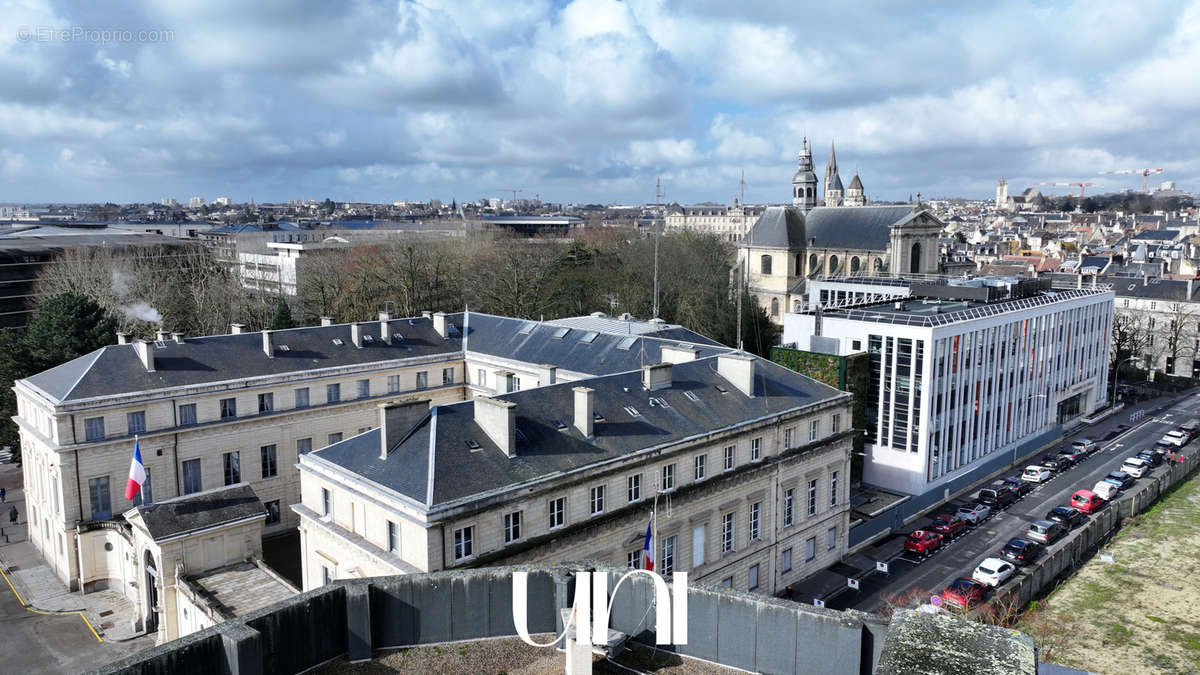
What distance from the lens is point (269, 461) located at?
4662 centimetres

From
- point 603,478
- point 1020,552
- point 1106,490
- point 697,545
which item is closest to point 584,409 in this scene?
point 603,478

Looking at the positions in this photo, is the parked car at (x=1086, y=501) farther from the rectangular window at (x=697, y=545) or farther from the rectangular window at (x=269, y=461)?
the rectangular window at (x=269, y=461)

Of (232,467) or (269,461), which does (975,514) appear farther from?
(232,467)

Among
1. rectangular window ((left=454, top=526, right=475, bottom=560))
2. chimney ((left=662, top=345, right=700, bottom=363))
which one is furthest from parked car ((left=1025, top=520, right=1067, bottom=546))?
rectangular window ((left=454, top=526, right=475, bottom=560))

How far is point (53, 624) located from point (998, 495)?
2192 inches

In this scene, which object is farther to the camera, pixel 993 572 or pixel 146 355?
pixel 146 355

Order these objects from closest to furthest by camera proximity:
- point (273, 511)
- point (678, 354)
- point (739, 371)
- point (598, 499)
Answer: point (598, 499)
point (739, 371)
point (678, 354)
point (273, 511)

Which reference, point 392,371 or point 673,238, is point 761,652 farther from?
point 673,238

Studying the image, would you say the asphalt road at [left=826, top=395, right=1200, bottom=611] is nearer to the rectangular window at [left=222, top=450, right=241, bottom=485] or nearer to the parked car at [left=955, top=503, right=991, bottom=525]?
the parked car at [left=955, top=503, right=991, bottom=525]

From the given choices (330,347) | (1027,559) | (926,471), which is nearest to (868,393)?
(926,471)

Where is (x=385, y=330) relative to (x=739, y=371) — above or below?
above

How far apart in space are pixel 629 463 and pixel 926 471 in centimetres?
2990

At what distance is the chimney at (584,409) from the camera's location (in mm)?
32219

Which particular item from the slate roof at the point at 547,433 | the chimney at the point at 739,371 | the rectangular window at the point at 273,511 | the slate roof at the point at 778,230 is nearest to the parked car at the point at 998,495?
the slate roof at the point at 547,433
